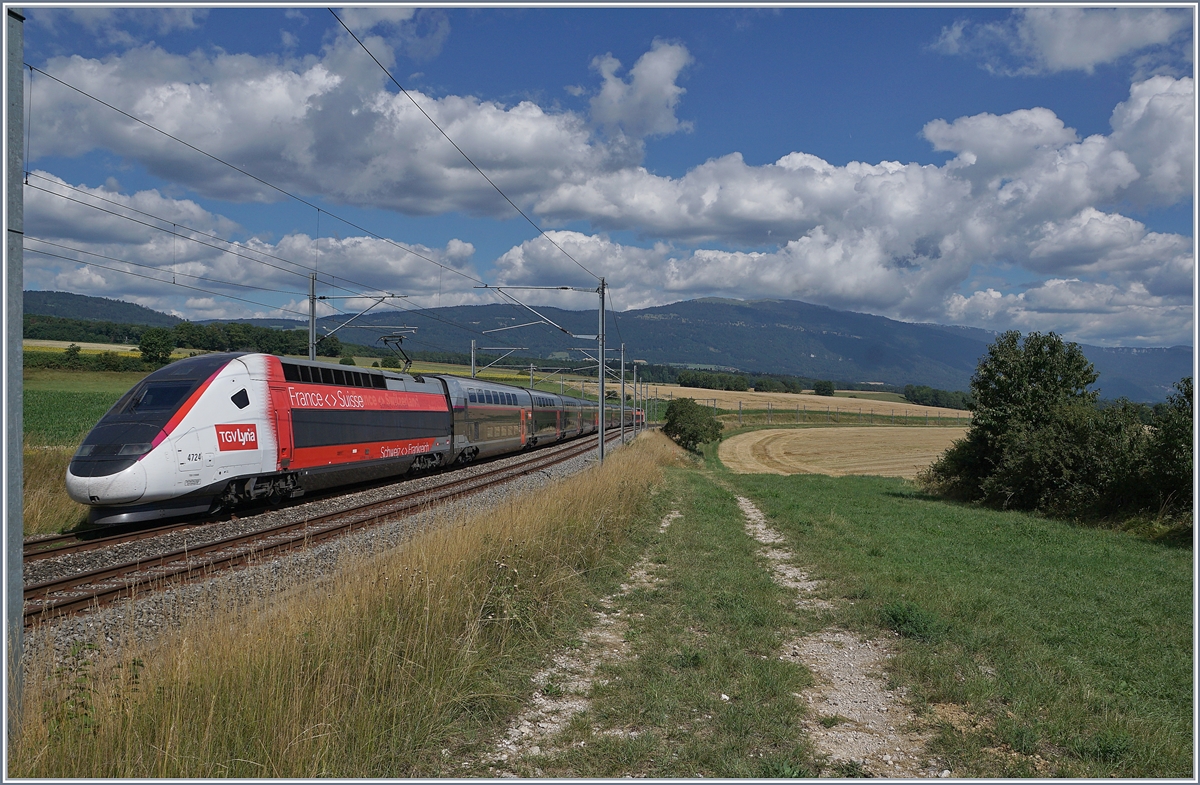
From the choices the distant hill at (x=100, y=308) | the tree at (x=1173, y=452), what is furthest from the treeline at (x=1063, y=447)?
the distant hill at (x=100, y=308)

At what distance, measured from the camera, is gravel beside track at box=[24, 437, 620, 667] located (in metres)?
6.11

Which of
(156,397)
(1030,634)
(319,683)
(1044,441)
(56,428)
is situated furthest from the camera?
(56,428)

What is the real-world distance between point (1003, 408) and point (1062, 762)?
2599cm

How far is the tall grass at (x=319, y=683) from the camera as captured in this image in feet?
13.1

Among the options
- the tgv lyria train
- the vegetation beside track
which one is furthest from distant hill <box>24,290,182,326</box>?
the vegetation beside track

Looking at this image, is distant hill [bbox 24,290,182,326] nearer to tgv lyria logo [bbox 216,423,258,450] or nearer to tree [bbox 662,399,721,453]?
tree [bbox 662,399,721,453]

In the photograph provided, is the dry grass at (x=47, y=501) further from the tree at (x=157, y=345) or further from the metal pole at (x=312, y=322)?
the tree at (x=157, y=345)

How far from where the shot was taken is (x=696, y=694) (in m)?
5.92

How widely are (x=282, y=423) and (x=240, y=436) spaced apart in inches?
59.2

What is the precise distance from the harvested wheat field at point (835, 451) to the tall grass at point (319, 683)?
41788 millimetres

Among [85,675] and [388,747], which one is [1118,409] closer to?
[388,747]

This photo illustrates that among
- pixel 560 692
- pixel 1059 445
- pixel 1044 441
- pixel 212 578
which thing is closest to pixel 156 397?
pixel 212 578

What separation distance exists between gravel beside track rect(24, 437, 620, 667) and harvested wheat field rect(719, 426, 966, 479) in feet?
114

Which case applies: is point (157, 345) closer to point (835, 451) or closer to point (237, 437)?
point (237, 437)
